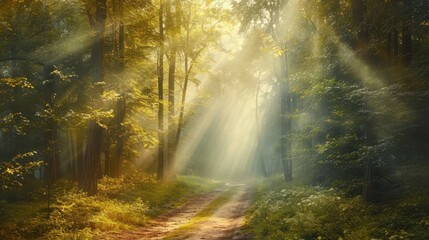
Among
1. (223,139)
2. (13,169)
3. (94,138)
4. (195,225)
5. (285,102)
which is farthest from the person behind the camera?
(223,139)

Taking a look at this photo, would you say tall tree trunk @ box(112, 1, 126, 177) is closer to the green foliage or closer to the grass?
the grass

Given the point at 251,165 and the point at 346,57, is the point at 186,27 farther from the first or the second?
the point at 251,165

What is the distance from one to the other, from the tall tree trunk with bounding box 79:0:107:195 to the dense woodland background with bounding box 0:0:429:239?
5 cm

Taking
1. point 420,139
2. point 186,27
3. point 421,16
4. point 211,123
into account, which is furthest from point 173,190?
point 211,123

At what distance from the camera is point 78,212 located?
12195 mm

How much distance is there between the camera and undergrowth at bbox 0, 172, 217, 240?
10031mm

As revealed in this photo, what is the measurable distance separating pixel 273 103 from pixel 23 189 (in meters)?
26.4

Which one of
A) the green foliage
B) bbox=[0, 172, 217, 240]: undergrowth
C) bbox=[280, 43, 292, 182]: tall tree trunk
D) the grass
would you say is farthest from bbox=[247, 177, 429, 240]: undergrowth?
bbox=[280, 43, 292, 182]: tall tree trunk

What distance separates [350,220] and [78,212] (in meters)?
9.41

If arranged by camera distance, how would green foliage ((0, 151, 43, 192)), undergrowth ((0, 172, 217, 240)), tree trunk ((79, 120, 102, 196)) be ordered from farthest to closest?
tree trunk ((79, 120, 102, 196)) < undergrowth ((0, 172, 217, 240)) < green foliage ((0, 151, 43, 192))

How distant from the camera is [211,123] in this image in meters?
54.2

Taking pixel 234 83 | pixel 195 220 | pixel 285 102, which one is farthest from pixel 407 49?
pixel 234 83

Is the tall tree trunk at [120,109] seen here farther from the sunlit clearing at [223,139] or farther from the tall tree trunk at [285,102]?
the sunlit clearing at [223,139]

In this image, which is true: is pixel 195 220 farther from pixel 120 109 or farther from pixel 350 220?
pixel 120 109
